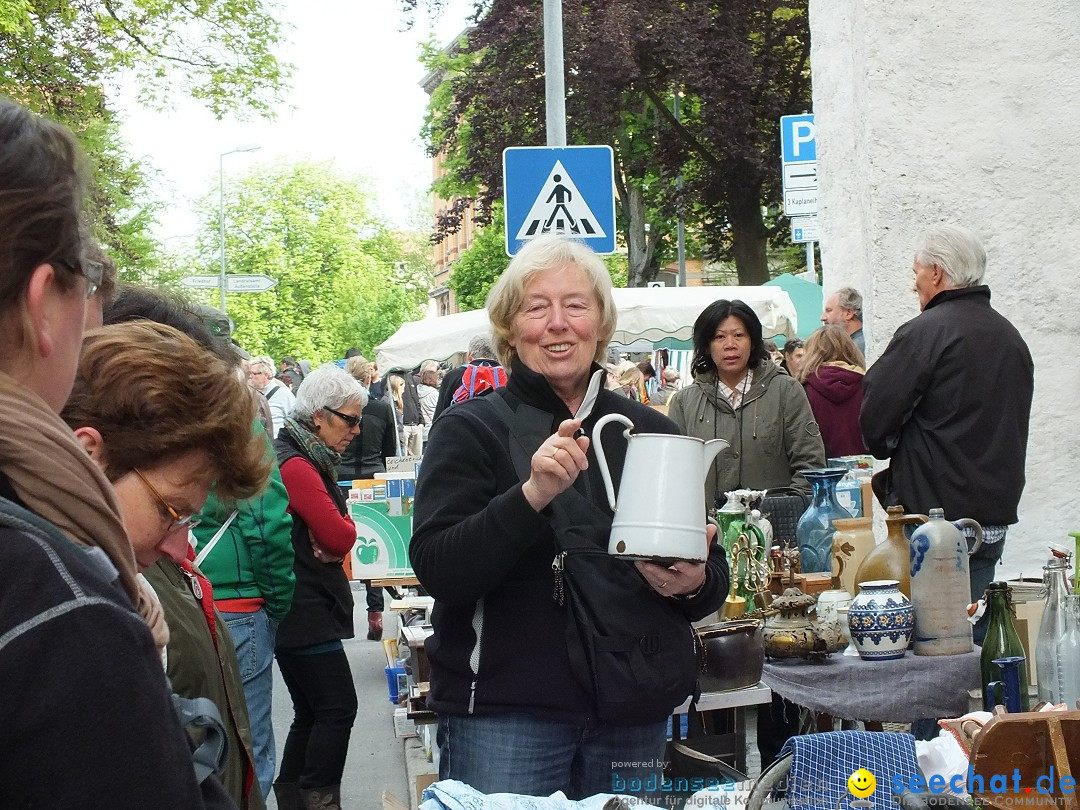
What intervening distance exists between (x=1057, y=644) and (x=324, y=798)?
2956 mm

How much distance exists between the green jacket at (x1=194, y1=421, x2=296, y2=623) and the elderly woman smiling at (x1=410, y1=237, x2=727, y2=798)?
1.55m

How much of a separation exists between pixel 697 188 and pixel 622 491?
2035cm

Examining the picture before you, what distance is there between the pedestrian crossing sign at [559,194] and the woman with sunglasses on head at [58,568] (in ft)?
20.5

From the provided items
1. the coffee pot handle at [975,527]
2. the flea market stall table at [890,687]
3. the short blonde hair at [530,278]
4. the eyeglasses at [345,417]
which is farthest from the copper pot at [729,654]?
the eyeglasses at [345,417]

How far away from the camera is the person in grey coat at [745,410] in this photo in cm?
539

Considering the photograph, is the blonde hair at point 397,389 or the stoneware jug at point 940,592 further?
the blonde hair at point 397,389

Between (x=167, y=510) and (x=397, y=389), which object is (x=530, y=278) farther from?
(x=397, y=389)

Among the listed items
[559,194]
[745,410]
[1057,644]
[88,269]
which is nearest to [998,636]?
[1057,644]

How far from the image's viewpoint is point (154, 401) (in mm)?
1823

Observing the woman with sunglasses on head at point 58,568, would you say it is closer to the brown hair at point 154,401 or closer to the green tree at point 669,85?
the brown hair at point 154,401

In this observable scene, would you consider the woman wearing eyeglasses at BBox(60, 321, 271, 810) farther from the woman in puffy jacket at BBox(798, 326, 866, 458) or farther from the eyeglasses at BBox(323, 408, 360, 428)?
the woman in puffy jacket at BBox(798, 326, 866, 458)

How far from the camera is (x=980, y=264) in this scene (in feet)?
15.8

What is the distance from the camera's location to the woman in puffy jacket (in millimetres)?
6793

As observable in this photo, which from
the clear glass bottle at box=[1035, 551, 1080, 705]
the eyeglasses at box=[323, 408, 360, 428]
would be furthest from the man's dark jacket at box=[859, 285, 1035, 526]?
the eyeglasses at box=[323, 408, 360, 428]
